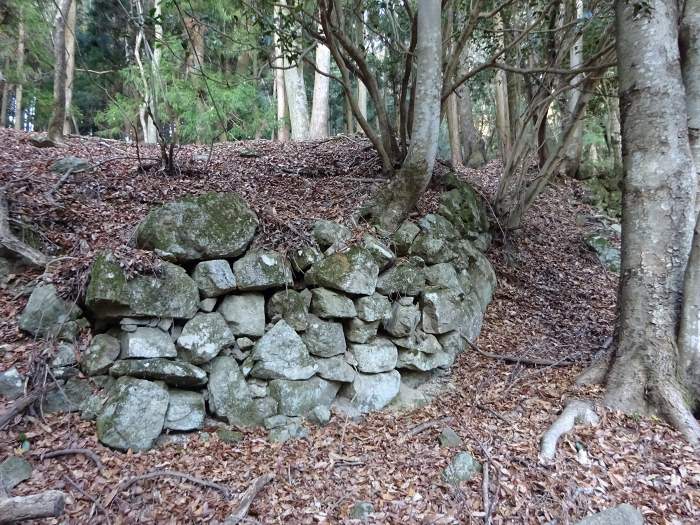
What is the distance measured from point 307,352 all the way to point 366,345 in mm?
Result: 658

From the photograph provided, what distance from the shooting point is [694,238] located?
3.55 metres

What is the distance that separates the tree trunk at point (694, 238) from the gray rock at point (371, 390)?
8.23 feet

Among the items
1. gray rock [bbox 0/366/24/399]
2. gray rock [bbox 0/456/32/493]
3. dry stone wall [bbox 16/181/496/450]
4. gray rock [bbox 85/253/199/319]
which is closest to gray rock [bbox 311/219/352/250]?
dry stone wall [bbox 16/181/496/450]

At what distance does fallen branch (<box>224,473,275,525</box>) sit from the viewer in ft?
9.33

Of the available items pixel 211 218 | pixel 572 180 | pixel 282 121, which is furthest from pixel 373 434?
pixel 282 121

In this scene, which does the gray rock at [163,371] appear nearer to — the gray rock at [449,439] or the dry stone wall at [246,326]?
the dry stone wall at [246,326]

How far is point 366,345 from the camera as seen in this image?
14.9 feet

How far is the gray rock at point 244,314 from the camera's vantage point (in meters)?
4.05

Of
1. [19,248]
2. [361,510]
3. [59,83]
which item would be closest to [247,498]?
[361,510]

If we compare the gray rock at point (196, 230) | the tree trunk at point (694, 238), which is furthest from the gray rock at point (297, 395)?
the tree trunk at point (694, 238)

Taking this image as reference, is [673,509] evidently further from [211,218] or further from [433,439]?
[211,218]

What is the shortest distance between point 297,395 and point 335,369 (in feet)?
1.53

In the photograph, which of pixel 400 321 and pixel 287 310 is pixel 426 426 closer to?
pixel 400 321

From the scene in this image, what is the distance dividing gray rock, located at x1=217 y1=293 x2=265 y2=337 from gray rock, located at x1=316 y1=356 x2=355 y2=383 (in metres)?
0.67
